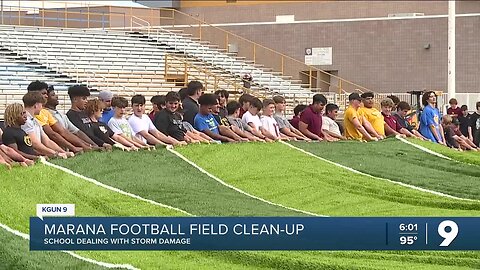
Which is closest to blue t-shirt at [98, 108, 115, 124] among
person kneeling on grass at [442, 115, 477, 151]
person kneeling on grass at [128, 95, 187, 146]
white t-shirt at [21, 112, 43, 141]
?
person kneeling on grass at [128, 95, 187, 146]

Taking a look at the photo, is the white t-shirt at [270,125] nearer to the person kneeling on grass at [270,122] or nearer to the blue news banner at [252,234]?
the person kneeling on grass at [270,122]

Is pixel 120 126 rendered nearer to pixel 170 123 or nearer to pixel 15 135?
pixel 170 123

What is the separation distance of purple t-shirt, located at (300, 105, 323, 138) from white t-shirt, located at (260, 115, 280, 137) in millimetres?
914

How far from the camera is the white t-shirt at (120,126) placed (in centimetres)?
1694

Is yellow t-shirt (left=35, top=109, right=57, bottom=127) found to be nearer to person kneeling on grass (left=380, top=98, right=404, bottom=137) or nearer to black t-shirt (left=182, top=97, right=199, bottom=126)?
black t-shirt (left=182, top=97, right=199, bottom=126)

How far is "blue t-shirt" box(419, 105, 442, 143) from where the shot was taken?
76.5ft

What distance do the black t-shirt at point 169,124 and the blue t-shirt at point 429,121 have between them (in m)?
6.75

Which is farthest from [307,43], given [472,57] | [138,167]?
[138,167]

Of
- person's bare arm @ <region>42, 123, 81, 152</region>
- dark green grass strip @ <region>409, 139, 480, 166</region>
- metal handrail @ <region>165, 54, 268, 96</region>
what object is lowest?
dark green grass strip @ <region>409, 139, 480, 166</region>

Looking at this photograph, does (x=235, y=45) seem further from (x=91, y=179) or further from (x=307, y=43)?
(x=91, y=179)

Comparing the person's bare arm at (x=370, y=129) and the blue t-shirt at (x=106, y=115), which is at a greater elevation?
the blue t-shirt at (x=106, y=115)

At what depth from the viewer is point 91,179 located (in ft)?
48.8

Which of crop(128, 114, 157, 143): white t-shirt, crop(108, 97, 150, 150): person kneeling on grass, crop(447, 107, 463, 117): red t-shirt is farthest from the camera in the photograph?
crop(447, 107, 463, 117): red t-shirt

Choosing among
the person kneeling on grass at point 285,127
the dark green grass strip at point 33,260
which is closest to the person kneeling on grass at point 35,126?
the dark green grass strip at point 33,260
